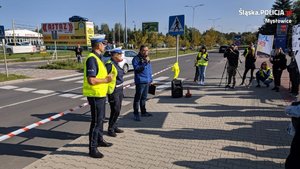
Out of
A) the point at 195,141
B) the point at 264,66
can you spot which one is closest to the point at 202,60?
the point at 264,66

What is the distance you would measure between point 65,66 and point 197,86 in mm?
13339

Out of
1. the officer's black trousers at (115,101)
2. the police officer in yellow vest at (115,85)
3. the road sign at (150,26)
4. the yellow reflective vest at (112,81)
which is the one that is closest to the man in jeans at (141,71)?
the police officer in yellow vest at (115,85)

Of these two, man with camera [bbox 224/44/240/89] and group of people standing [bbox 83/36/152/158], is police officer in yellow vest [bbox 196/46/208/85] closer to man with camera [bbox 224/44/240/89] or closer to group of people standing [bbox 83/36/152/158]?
man with camera [bbox 224/44/240/89]

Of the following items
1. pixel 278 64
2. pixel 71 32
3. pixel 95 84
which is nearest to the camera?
pixel 95 84

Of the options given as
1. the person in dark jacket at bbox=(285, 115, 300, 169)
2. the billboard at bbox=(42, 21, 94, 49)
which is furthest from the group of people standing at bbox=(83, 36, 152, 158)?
the billboard at bbox=(42, 21, 94, 49)

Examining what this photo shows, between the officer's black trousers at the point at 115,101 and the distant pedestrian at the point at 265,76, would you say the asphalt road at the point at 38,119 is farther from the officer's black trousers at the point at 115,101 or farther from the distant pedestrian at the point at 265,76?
the distant pedestrian at the point at 265,76

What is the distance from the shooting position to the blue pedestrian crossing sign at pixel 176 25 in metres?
9.35

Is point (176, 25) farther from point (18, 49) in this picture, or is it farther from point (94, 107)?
point (18, 49)

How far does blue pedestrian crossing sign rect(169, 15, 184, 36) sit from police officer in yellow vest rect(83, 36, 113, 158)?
536 centimetres

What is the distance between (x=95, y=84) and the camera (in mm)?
4195

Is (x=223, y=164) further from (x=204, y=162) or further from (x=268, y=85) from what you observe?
(x=268, y=85)

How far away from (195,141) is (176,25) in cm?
530

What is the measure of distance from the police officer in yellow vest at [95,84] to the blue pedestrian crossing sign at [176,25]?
→ 17.6 feet

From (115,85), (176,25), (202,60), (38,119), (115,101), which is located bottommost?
(38,119)
